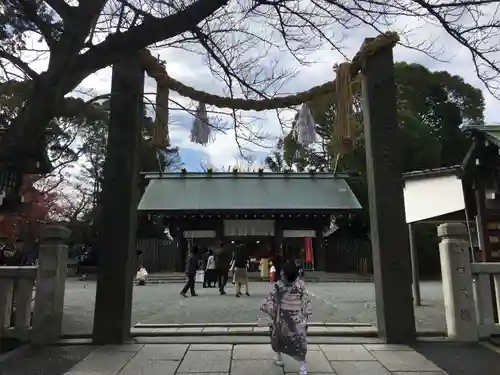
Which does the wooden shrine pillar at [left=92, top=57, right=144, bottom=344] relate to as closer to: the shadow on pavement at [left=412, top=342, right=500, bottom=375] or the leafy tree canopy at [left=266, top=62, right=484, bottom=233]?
the shadow on pavement at [left=412, top=342, right=500, bottom=375]

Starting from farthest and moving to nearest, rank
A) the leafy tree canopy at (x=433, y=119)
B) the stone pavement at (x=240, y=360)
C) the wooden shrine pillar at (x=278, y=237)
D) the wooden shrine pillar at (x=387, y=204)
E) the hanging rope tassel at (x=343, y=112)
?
the leafy tree canopy at (x=433, y=119) → the wooden shrine pillar at (x=278, y=237) → the hanging rope tassel at (x=343, y=112) → the wooden shrine pillar at (x=387, y=204) → the stone pavement at (x=240, y=360)

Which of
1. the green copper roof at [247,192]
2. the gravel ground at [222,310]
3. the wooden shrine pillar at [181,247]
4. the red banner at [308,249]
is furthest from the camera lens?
the red banner at [308,249]

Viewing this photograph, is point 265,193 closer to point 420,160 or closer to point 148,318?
point 420,160

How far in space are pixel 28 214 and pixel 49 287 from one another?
11149 millimetres

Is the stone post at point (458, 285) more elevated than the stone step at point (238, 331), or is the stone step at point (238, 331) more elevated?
the stone post at point (458, 285)

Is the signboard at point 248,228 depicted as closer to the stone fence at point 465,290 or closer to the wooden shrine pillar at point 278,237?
the wooden shrine pillar at point 278,237

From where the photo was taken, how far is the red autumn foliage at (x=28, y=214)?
1161 centimetres

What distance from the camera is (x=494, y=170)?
28.2 feet

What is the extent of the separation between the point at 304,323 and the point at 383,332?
197 centimetres

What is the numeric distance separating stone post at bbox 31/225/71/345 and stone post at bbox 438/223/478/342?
233 inches

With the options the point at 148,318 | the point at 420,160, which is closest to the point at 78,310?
the point at 148,318

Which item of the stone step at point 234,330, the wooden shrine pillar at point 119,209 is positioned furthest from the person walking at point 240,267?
the wooden shrine pillar at point 119,209

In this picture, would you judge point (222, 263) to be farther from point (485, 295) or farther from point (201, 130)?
point (485, 295)

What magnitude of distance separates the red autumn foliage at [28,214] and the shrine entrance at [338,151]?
11.1 feet
